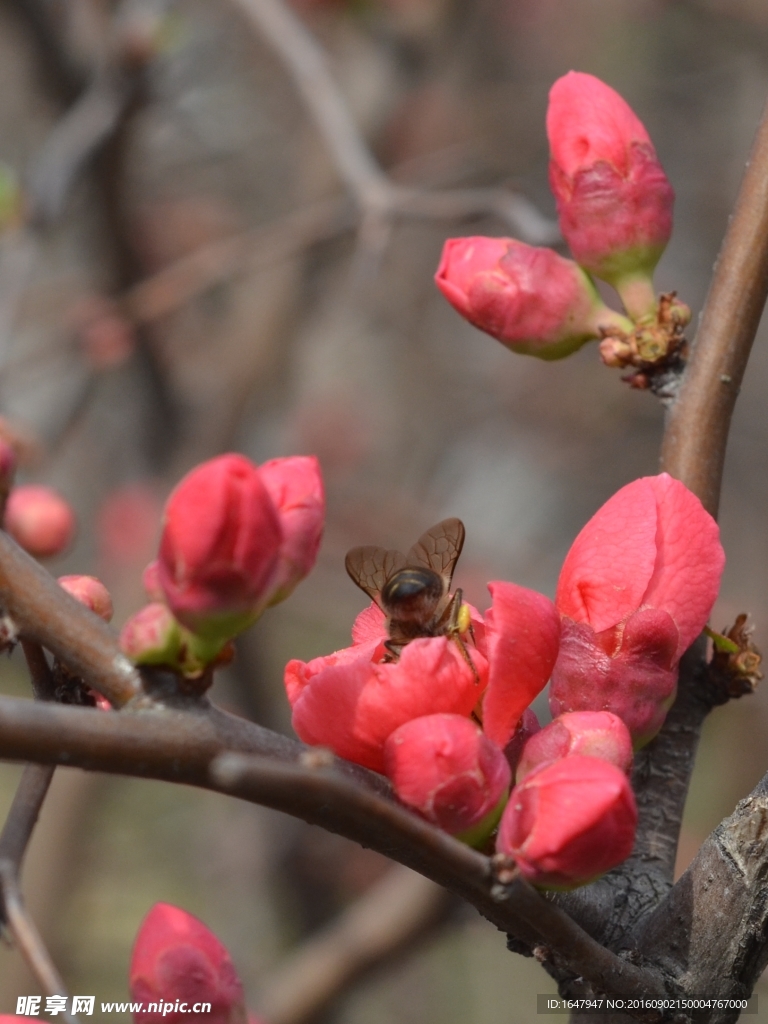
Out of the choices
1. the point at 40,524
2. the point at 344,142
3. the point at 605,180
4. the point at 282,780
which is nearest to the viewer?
the point at 282,780

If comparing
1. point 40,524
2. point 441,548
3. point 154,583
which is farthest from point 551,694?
point 40,524

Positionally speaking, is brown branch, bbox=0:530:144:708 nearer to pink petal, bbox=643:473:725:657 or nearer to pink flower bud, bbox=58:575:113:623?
pink flower bud, bbox=58:575:113:623

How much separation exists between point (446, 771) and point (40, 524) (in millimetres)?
802

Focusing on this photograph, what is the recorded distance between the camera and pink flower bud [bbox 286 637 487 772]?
0.71m

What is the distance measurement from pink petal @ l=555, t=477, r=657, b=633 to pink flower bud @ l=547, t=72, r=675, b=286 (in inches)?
11.2

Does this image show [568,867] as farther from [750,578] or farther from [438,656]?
[750,578]

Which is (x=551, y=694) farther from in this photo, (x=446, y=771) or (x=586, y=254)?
(x=586, y=254)

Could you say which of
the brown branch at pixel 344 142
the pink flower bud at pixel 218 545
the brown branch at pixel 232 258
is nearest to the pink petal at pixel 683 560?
the pink flower bud at pixel 218 545

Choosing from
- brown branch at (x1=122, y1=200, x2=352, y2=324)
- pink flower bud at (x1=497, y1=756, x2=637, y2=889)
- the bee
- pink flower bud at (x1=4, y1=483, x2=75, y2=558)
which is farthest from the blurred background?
pink flower bud at (x1=497, y1=756, x2=637, y2=889)

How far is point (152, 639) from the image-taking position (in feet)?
2.07

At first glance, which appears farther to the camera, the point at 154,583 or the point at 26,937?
the point at 154,583

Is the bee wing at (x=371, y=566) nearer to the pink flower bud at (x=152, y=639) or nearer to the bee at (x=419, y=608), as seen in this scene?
the bee at (x=419, y=608)

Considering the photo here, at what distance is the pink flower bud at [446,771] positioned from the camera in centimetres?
67

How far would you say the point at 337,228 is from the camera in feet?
8.02
